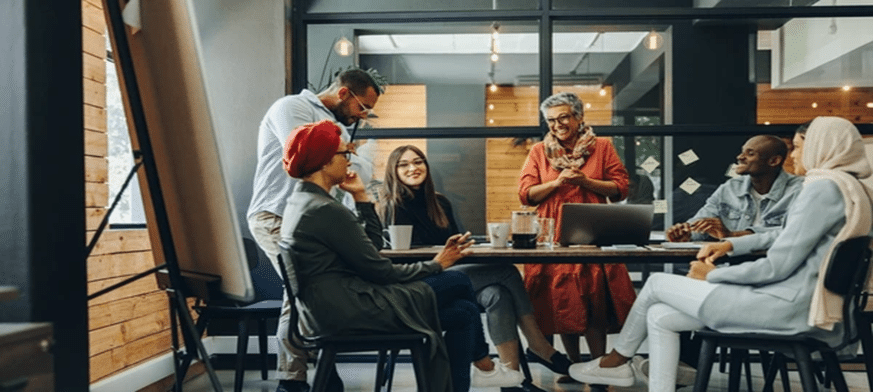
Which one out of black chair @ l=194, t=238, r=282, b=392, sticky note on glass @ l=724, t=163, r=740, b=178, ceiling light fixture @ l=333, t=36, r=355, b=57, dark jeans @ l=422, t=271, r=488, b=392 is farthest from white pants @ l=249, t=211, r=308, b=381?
sticky note on glass @ l=724, t=163, r=740, b=178

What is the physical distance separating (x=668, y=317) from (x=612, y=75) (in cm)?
230

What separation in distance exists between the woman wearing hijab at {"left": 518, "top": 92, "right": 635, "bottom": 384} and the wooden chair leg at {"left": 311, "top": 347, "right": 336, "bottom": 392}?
1.46 m

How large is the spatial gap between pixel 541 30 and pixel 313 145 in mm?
2394

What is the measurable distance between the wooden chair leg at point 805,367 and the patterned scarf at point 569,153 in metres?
1.43

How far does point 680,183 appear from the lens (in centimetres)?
465

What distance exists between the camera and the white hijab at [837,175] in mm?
2336

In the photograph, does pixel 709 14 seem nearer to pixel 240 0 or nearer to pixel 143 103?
pixel 240 0

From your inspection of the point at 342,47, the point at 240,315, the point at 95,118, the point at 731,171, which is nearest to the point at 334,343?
the point at 240,315

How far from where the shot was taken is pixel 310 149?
8.16ft

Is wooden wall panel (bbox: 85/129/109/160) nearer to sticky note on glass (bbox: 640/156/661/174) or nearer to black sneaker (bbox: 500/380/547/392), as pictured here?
black sneaker (bbox: 500/380/547/392)

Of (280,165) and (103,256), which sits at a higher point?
(280,165)

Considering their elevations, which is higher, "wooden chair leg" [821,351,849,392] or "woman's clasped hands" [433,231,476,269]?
"woman's clasped hands" [433,231,476,269]

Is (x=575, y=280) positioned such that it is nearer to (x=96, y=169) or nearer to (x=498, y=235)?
(x=498, y=235)

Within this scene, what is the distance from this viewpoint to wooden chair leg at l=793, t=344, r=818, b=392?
234 cm
